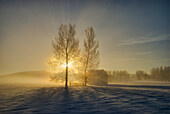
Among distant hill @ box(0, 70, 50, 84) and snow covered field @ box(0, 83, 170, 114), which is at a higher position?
snow covered field @ box(0, 83, 170, 114)

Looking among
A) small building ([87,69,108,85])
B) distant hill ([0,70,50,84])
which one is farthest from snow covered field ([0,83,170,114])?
distant hill ([0,70,50,84])

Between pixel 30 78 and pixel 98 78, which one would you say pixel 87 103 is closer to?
pixel 98 78

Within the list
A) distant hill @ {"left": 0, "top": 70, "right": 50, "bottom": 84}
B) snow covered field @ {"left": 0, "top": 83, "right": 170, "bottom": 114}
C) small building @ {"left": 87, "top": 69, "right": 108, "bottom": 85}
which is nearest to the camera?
snow covered field @ {"left": 0, "top": 83, "right": 170, "bottom": 114}

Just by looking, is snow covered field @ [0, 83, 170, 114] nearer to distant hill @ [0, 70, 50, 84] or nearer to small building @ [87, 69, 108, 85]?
small building @ [87, 69, 108, 85]

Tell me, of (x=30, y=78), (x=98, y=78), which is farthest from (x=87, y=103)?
(x=30, y=78)

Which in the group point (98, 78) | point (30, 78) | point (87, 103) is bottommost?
point (30, 78)

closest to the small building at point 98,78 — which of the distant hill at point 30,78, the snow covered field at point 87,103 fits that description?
the snow covered field at point 87,103

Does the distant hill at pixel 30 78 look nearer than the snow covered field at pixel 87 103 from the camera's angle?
No

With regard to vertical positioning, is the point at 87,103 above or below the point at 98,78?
above

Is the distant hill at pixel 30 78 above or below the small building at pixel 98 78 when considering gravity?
below

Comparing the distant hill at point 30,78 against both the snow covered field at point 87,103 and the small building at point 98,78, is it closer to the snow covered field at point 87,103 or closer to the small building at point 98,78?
the small building at point 98,78

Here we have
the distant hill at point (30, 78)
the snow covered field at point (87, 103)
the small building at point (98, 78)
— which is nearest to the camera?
the snow covered field at point (87, 103)

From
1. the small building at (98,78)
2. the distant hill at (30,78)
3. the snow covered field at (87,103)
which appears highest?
the snow covered field at (87,103)

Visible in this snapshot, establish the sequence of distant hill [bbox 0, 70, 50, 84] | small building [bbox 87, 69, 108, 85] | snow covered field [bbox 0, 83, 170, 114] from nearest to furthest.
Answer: snow covered field [bbox 0, 83, 170, 114]
small building [bbox 87, 69, 108, 85]
distant hill [bbox 0, 70, 50, 84]
